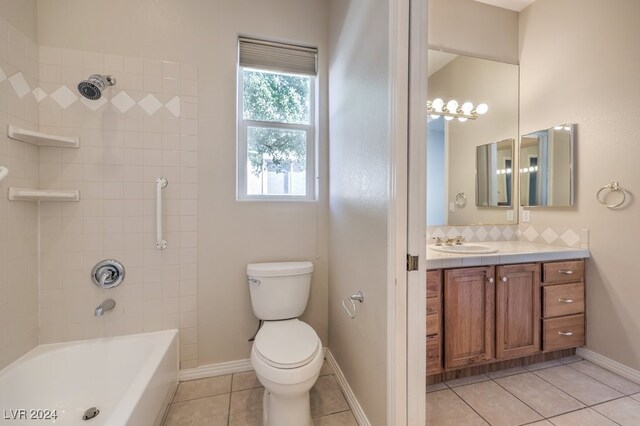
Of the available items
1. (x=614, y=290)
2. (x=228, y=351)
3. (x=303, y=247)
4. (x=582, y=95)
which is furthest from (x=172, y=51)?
(x=614, y=290)

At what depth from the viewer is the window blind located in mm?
1938

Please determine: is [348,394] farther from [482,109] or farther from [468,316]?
[482,109]

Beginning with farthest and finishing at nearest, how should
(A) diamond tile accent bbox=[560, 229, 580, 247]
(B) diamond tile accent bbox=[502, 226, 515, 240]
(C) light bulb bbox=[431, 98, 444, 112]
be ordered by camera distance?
(B) diamond tile accent bbox=[502, 226, 515, 240] → (C) light bulb bbox=[431, 98, 444, 112] → (A) diamond tile accent bbox=[560, 229, 580, 247]

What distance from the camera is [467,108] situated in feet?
7.68

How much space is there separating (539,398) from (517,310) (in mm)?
496

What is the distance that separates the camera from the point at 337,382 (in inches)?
70.9

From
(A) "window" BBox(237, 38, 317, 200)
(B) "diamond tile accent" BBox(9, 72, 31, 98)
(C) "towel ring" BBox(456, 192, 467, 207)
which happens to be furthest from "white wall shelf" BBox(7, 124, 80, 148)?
(C) "towel ring" BBox(456, 192, 467, 207)

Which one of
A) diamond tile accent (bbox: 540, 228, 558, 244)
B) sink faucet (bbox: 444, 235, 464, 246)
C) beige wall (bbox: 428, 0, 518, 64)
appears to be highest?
beige wall (bbox: 428, 0, 518, 64)

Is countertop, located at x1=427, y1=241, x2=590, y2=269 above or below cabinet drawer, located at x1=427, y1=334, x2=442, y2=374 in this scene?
above

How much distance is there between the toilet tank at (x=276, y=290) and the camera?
5.81 ft

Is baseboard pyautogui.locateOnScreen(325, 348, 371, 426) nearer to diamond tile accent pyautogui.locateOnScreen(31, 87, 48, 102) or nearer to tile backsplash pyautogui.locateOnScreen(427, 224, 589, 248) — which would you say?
tile backsplash pyautogui.locateOnScreen(427, 224, 589, 248)

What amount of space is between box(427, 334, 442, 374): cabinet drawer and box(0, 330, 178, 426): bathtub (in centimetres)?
150

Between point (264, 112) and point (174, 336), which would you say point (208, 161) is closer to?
point (264, 112)

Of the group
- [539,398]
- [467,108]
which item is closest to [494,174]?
[467,108]
